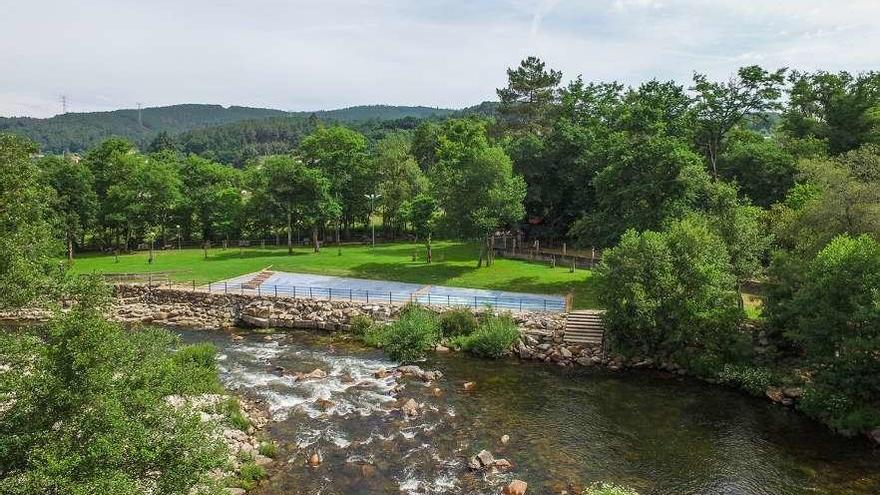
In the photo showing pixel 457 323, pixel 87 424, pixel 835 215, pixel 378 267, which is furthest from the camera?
pixel 378 267

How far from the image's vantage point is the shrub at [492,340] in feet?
114

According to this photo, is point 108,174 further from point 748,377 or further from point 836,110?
point 836,110

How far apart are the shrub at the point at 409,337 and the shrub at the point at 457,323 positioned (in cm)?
81

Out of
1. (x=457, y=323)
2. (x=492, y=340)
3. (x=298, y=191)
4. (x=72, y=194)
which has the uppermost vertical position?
(x=298, y=191)

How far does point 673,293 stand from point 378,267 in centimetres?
2932

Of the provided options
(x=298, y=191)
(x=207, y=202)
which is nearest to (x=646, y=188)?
(x=298, y=191)

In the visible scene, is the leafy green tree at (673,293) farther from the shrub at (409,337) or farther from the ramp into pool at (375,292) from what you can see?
the shrub at (409,337)

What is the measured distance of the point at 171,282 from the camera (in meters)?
50.0

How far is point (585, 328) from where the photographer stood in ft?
118

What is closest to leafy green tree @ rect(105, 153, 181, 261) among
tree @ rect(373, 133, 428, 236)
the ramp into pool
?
the ramp into pool

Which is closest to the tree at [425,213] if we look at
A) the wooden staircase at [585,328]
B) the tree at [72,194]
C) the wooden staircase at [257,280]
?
the wooden staircase at [257,280]

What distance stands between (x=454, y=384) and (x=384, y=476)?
965 cm

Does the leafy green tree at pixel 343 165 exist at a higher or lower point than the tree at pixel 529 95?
lower

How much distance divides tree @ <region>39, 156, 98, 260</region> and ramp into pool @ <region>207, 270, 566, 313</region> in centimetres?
2590
